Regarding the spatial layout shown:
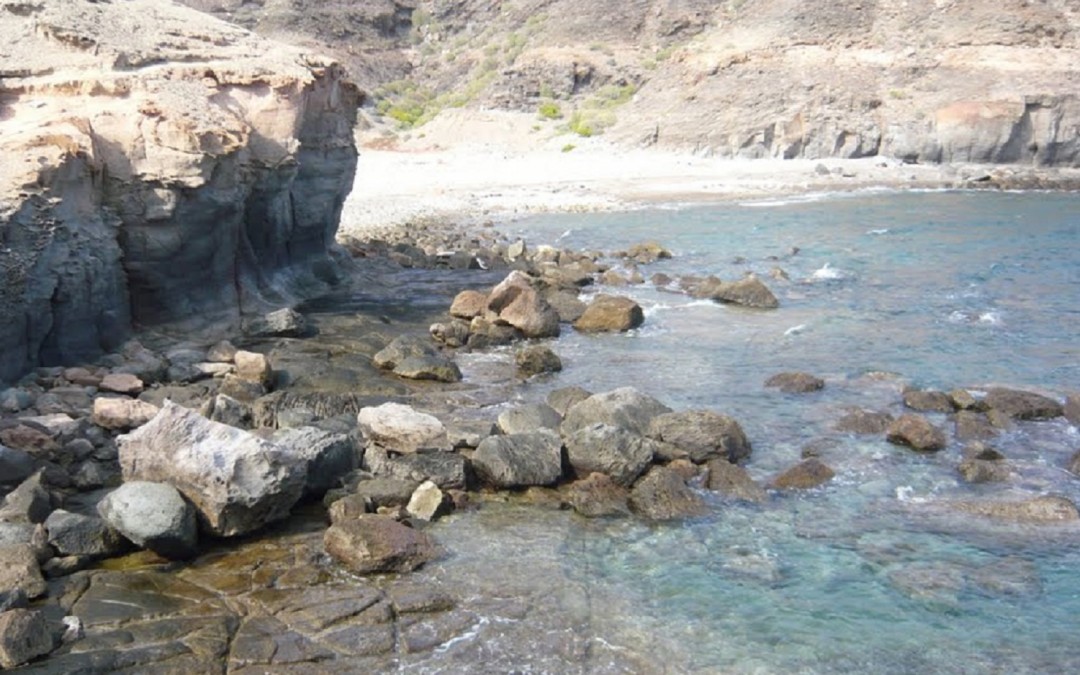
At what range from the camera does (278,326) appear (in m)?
17.0

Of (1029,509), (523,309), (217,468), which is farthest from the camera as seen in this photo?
(523,309)

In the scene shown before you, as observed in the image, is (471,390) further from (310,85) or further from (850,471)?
(310,85)

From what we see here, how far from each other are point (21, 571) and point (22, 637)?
3.56 ft

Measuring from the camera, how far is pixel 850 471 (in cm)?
1175

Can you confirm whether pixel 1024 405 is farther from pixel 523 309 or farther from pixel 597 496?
pixel 523 309

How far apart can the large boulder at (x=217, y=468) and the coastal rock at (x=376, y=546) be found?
0.67 metres

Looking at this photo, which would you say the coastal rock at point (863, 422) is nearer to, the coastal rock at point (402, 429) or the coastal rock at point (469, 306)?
the coastal rock at point (402, 429)

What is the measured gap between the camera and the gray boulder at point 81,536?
904cm

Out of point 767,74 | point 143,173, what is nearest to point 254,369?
point 143,173

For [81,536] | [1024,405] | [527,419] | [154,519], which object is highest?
[154,519]

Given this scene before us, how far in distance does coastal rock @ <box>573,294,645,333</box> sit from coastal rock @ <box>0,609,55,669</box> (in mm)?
12117

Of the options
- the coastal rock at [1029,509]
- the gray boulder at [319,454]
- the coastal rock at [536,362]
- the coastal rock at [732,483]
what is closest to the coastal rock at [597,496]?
the coastal rock at [732,483]

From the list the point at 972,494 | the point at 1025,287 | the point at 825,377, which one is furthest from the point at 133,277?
the point at 1025,287

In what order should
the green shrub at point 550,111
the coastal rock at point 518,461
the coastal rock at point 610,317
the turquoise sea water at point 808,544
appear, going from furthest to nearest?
the green shrub at point 550,111
the coastal rock at point 610,317
the coastal rock at point 518,461
the turquoise sea water at point 808,544
